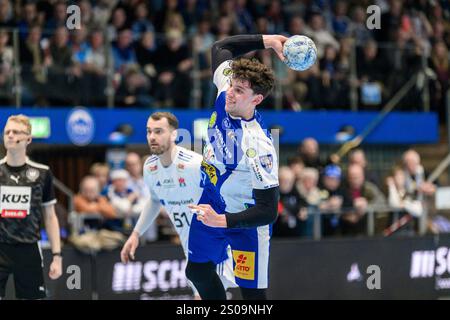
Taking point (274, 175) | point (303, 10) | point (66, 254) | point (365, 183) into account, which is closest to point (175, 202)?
point (274, 175)

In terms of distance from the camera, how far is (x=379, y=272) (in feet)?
50.3

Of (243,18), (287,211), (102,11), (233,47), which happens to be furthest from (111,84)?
(233,47)

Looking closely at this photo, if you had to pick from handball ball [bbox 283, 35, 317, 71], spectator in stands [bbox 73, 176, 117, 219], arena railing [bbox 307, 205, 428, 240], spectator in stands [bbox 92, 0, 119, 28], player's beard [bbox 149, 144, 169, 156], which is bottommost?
arena railing [bbox 307, 205, 428, 240]

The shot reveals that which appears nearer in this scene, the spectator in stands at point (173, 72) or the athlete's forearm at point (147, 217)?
the athlete's forearm at point (147, 217)

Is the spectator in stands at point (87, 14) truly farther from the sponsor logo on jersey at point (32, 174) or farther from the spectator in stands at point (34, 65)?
the sponsor logo on jersey at point (32, 174)

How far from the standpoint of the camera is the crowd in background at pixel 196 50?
16.8 metres

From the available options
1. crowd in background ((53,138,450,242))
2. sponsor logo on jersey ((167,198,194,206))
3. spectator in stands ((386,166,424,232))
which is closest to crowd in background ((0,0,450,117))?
crowd in background ((53,138,450,242))

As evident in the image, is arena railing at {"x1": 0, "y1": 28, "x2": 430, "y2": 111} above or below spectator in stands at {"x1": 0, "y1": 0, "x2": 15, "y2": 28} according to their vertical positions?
below

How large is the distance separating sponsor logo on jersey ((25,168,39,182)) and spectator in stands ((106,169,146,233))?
4.12 meters

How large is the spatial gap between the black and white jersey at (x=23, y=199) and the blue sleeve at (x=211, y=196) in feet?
5.99

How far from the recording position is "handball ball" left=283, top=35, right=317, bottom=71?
8.83 metres

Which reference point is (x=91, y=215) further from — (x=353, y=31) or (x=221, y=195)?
(x=353, y=31)

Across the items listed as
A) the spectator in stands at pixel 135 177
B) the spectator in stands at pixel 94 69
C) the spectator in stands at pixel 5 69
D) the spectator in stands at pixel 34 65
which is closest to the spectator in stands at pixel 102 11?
the spectator in stands at pixel 94 69

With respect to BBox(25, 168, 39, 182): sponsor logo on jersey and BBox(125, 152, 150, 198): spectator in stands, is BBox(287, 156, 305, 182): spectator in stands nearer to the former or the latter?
BBox(125, 152, 150, 198): spectator in stands
